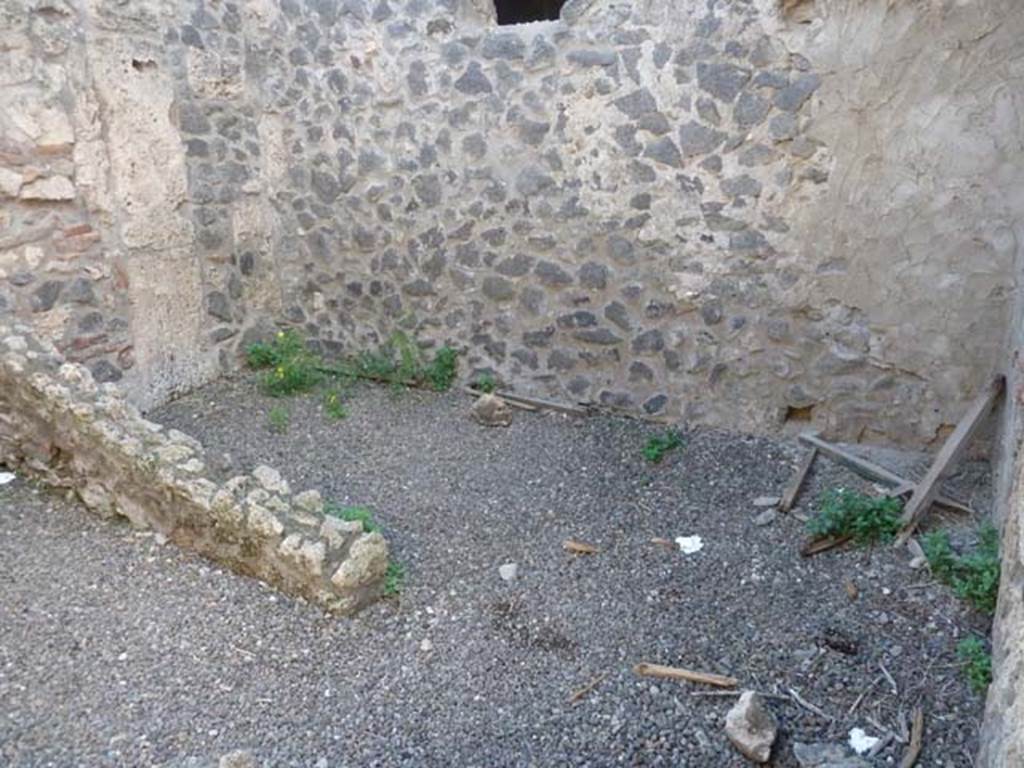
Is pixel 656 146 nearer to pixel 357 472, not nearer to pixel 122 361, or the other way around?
pixel 357 472

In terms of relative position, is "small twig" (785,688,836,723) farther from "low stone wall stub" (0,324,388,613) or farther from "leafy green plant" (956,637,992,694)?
"low stone wall stub" (0,324,388,613)

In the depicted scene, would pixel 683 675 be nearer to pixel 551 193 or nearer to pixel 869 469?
pixel 869 469

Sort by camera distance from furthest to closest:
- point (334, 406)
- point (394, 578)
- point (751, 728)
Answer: point (334, 406), point (394, 578), point (751, 728)

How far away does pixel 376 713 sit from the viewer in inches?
86.5

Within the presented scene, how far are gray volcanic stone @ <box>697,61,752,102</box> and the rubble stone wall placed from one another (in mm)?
13

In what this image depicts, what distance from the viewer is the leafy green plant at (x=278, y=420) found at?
4047 millimetres

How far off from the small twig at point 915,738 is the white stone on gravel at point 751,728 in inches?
12.6

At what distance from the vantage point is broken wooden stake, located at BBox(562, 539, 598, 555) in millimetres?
3000

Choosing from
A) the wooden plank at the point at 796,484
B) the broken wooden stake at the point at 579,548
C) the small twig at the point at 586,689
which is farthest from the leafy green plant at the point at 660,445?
the small twig at the point at 586,689

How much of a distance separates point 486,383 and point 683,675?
8.11 ft

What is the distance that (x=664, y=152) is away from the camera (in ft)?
12.5

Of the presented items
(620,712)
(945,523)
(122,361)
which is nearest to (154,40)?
(122,361)

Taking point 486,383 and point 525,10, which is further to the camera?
point 525,10

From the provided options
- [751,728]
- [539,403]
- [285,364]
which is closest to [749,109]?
[539,403]
